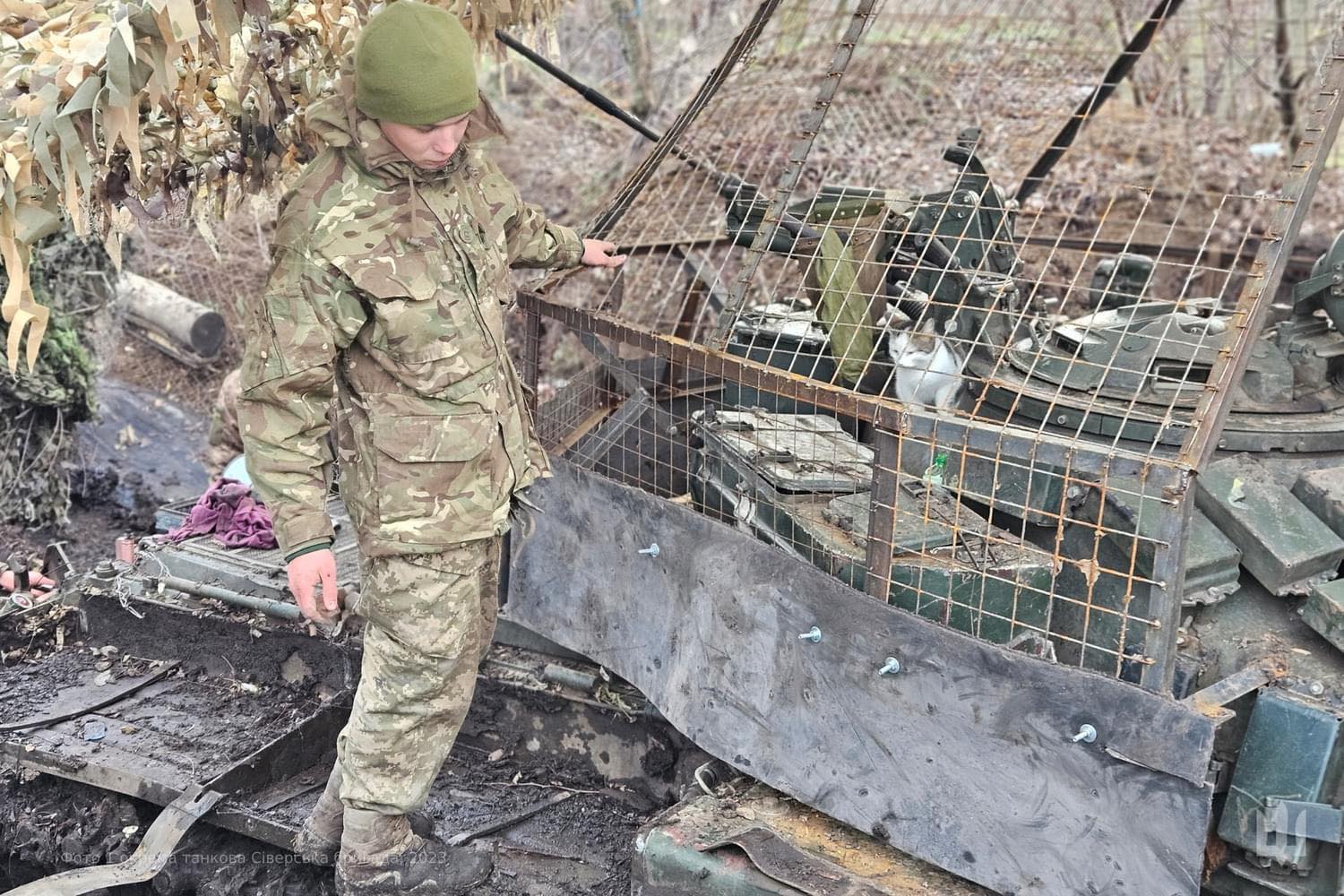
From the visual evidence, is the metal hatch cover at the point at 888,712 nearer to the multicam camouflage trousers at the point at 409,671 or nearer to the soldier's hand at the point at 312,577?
the multicam camouflage trousers at the point at 409,671

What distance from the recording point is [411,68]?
9.92 ft

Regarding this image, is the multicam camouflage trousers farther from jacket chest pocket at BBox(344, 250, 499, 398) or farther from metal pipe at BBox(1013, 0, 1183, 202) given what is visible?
metal pipe at BBox(1013, 0, 1183, 202)

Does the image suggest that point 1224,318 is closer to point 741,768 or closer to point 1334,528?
point 1334,528

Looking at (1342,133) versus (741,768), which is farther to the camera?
(1342,133)

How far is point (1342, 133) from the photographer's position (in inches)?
431

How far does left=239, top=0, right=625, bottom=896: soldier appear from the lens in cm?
313

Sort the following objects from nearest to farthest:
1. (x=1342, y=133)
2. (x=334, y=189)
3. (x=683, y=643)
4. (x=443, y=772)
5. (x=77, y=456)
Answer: (x=334, y=189) → (x=683, y=643) → (x=443, y=772) → (x=77, y=456) → (x=1342, y=133)

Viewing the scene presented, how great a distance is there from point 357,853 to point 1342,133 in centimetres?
1042

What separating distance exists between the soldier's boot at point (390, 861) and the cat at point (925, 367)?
1898 mm

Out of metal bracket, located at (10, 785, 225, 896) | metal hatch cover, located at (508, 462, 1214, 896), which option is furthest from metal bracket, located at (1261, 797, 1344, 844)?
metal bracket, located at (10, 785, 225, 896)

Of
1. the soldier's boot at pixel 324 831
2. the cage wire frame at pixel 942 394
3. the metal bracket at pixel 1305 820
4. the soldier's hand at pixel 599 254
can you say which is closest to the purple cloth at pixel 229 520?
the cage wire frame at pixel 942 394

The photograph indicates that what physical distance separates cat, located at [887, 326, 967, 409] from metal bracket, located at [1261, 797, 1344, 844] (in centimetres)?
141

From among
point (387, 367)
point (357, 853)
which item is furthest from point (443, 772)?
point (387, 367)

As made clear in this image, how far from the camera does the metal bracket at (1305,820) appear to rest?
301 cm
